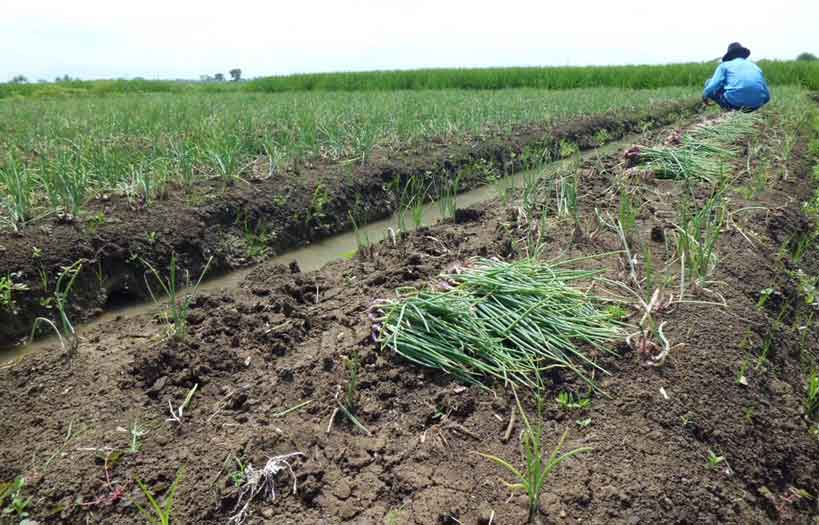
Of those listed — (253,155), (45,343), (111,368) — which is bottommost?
A: (45,343)

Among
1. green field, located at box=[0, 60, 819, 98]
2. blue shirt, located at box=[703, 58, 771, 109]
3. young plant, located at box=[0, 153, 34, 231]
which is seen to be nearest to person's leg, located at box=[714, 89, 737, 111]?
blue shirt, located at box=[703, 58, 771, 109]

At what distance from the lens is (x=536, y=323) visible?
2.01m

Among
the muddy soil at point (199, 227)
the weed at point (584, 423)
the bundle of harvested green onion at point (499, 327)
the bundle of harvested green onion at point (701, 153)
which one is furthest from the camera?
the bundle of harvested green onion at point (701, 153)

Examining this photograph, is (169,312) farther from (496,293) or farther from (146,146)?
(146,146)

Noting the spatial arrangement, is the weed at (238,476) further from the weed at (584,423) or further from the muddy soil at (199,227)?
the muddy soil at (199,227)

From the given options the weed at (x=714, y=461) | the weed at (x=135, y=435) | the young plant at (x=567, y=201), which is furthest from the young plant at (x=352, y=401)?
the young plant at (x=567, y=201)

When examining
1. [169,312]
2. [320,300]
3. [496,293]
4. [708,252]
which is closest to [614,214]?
[708,252]

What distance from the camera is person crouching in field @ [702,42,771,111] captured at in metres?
8.61

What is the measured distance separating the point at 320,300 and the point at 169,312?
0.70 m

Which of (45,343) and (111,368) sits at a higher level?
(111,368)

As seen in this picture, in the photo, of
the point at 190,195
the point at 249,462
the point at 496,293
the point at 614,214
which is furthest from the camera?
the point at 190,195

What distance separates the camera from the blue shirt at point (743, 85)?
8602 millimetres

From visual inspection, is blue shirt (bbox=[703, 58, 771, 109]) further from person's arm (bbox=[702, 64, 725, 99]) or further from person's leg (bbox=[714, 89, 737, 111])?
person's leg (bbox=[714, 89, 737, 111])

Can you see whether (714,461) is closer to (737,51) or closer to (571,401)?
(571,401)
